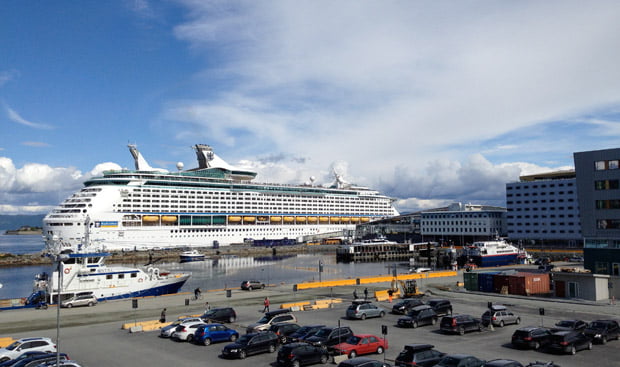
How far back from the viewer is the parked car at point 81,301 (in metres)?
33.7

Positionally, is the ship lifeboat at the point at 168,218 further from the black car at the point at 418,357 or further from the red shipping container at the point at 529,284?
the black car at the point at 418,357

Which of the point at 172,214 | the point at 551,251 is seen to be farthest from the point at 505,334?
the point at 172,214

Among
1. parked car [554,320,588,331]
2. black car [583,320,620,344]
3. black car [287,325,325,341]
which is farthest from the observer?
parked car [554,320,588,331]

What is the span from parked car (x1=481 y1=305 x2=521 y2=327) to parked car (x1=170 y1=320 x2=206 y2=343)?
14641 millimetres

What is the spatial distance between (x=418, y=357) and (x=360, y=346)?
9.55 feet

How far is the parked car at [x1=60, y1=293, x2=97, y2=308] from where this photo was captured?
33.7 metres

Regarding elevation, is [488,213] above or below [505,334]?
above

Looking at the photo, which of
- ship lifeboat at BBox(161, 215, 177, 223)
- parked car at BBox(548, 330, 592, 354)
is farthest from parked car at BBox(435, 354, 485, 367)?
ship lifeboat at BBox(161, 215, 177, 223)

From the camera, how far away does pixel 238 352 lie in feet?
62.8

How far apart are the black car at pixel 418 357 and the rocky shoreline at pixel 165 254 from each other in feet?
248

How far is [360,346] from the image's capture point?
62.6ft

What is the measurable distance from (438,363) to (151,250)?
292ft

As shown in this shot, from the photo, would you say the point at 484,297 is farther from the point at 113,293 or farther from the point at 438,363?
the point at 113,293

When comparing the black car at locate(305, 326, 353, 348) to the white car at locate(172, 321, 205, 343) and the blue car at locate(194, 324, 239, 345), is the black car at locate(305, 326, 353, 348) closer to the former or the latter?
the blue car at locate(194, 324, 239, 345)
